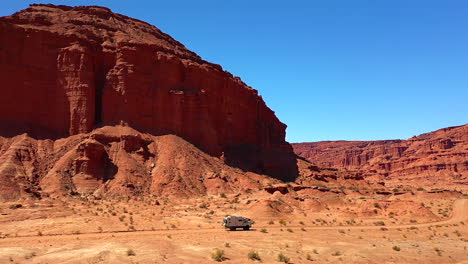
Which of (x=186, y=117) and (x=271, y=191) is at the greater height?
(x=186, y=117)

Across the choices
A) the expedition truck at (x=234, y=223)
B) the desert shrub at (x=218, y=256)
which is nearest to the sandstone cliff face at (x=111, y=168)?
the expedition truck at (x=234, y=223)

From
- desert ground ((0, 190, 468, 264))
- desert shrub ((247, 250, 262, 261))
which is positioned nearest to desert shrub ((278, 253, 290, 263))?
desert ground ((0, 190, 468, 264))

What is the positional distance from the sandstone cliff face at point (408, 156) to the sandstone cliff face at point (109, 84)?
6729cm

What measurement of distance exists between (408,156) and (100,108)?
107343 mm

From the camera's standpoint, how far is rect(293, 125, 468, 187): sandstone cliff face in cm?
11125

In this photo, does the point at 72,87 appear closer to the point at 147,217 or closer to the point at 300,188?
the point at 147,217

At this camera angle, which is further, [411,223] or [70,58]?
[70,58]

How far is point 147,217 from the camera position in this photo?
3016cm

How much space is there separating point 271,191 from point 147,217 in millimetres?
15605

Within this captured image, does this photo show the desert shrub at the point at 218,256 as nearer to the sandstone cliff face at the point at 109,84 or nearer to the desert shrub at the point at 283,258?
the desert shrub at the point at 283,258

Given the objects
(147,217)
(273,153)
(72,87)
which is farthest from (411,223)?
(72,87)

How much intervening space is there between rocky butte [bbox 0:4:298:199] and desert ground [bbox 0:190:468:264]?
5.70 meters

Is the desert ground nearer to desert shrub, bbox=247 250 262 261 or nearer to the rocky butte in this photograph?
desert shrub, bbox=247 250 262 261

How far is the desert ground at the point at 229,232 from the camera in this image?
1803 cm
